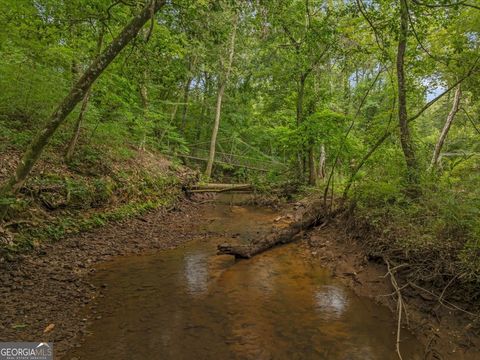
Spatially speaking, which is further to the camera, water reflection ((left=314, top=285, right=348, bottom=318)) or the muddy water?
water reflection ((left=314, top=285, right=348, bottom=318))

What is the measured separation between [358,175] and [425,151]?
1.61 metres

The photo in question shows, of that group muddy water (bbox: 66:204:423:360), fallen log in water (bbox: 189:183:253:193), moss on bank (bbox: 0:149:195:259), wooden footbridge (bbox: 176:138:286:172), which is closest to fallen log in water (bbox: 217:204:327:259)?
muddy water (bbox: 66:204:423:360)

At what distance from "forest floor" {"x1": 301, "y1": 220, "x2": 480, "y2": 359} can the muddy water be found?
9.1 inches

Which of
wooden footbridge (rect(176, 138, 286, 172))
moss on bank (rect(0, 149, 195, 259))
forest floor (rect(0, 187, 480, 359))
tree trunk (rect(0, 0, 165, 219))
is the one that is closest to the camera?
forest floor (rect(0, 187, 480, 359))

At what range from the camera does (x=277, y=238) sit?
26.9ft

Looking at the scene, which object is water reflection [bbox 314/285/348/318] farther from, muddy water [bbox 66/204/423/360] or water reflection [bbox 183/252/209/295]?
water reflection [bbox 183/252/209/295]

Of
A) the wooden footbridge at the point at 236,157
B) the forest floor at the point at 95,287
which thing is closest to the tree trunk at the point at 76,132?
the forest floor at the point at 95,287

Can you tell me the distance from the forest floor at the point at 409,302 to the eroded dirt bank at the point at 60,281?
3.94 m

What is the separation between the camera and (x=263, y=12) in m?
7.96

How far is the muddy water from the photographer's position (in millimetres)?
3904

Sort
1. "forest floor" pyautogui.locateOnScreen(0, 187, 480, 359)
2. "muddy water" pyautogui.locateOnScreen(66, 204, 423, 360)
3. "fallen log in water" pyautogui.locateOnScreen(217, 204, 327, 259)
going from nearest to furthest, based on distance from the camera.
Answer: "muddy water" pyautogui.locateOnScreen(66, 204, 423, 360), "forest floor" pyautogui.locateOnScreen(0, 187, 480, 359), "fallen log in water" pyautogui.locateOnScreen(217, 204, 327, 259)

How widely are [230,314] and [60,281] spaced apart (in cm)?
288

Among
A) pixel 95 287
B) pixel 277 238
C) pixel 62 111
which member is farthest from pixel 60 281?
pixel 277 238

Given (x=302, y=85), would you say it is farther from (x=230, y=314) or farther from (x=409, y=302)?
(x=230, y=314)
